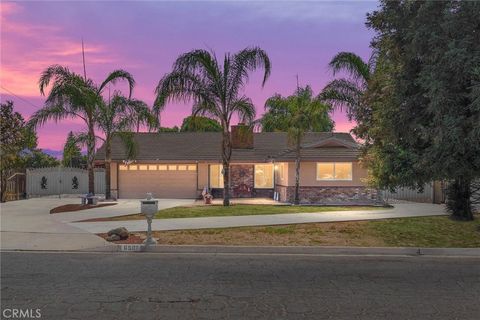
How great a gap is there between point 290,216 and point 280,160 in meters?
8.45

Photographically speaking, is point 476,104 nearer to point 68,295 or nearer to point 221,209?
point 68,295

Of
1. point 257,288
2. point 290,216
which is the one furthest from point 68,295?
point 290,216

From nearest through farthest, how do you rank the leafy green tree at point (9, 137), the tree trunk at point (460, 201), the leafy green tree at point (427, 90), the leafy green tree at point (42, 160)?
1. the leafy green tree at point (427, 90)
2. the tree trunk at point (460, 201)
3. the leafy green tree at point (9, 137)
4. the leafy green tree at point (42, 160)

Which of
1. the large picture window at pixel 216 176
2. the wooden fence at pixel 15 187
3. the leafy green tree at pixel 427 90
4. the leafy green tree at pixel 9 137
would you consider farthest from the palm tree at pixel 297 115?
the wooden fence at pixel 15 187

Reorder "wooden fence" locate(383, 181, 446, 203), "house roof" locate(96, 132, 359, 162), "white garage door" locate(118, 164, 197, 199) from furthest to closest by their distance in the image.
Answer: "white garage door" locate(118, 164, 197, 199), "house roof" locate(96, 132, 359, 162), "wooden fence" locate(383, 181, 446, 203)

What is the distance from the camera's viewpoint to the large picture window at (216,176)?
28.9 meters

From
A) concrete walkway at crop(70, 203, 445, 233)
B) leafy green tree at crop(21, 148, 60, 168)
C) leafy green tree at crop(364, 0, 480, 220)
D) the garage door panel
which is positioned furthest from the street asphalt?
leafy green tree at crop(21, 148, 60, 168)

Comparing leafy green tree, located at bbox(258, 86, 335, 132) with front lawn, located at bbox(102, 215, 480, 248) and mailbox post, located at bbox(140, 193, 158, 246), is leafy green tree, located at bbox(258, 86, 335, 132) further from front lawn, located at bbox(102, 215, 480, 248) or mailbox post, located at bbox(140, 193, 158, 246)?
mailbox post, located at bbox(140, 193, 158, 246)

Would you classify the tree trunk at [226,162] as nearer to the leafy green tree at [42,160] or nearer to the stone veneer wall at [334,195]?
the stone veneer wall at [334,195]

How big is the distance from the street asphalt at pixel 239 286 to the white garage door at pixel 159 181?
18407 mm

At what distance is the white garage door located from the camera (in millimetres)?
28719

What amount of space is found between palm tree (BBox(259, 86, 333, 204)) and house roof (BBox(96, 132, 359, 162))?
7.19 feet

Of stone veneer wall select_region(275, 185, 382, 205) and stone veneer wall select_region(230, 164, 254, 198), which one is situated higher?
stone veneer wall select_region(230, 164, 254, 198)

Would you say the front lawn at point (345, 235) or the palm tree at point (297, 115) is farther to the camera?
the palm tree at point (297, 115)
